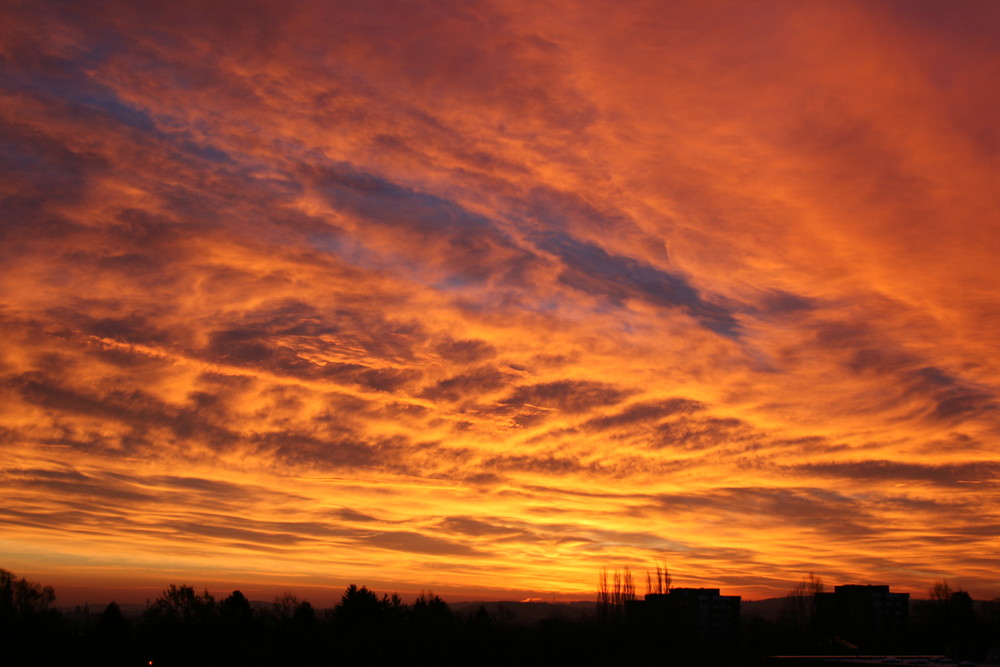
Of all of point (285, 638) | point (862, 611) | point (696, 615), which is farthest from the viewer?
point (696, 615)

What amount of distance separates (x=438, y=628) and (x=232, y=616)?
110ft

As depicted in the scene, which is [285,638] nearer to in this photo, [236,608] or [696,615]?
[236,608]

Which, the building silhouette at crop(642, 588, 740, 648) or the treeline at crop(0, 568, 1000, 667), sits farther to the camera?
the building silhouette at crop(642, 588, 740, 648)

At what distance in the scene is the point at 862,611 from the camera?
17538 centimetres

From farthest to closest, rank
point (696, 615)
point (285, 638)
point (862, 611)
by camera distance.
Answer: point (696, 615)
point (862, 611)
point (285, 638)

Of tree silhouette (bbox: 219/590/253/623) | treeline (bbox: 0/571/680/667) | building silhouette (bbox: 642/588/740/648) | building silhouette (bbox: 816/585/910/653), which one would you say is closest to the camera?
treeline (bbox: 0/571/680/667)

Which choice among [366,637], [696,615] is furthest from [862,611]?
[366,637]

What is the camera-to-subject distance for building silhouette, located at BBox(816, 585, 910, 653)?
167 m

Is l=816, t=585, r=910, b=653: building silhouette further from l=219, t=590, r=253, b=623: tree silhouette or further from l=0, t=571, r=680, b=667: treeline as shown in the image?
l=219, t=590, r=253, b=623: tree silhouette

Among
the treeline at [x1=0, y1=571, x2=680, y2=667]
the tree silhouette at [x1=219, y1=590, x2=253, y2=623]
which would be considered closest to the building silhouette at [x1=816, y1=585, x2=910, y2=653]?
the treeline at [x1=0, y1=571, x2=680, y2=667]

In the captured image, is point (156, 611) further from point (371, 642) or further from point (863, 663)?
point (863, 663)

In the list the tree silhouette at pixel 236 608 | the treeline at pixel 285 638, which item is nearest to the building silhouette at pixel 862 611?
the treeline at pixel 285 638

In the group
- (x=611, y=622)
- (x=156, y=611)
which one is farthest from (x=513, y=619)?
(x=156, y=611)

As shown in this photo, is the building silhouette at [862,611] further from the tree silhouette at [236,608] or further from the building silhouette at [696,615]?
the tree silhouette at [236,608]
